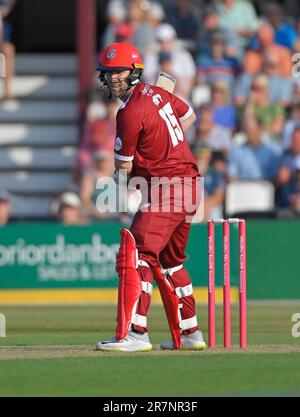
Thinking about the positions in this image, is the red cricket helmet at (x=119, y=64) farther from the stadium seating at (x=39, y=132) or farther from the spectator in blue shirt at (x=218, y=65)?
the spectator in blue shirt at (x=218, y=65)

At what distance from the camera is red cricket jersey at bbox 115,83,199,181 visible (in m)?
9.94

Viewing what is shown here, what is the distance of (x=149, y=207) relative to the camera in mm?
10164

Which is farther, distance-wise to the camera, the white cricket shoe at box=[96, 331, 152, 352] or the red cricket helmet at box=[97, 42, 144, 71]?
the red cricket helmet at box=[97, 42, 144, 71]

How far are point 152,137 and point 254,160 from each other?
985 cm

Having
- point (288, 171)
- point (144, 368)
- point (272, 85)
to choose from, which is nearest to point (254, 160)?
point (288, 171)

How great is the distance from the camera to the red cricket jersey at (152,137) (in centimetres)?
994

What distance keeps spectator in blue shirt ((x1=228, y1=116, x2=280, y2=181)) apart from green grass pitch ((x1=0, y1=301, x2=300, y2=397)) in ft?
22.6

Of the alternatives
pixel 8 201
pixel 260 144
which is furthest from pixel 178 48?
pixel 8 201
